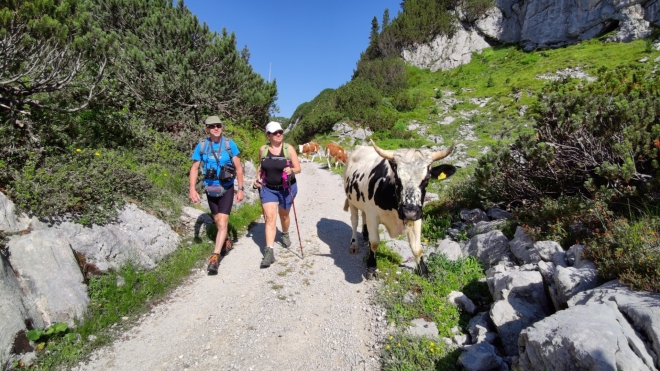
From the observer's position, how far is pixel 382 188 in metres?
4.53

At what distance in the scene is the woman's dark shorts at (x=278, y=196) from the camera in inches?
217

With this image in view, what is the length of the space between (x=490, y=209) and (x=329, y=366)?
439cm

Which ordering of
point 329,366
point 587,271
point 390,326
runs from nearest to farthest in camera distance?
1. point 587,271
2. point 329,366
3. point 390,326

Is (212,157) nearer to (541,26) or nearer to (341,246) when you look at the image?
(341,246)

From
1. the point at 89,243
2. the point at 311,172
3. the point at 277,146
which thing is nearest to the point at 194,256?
the point at 89,243

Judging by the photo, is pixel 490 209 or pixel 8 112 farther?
pixel 490 209

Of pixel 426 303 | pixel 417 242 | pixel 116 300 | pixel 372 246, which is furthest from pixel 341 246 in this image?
pixel 116 300

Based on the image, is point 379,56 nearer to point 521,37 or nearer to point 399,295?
point 521,37

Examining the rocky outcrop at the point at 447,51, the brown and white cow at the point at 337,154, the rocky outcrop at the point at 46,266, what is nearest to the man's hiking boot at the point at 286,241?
the rocky outcrop at the point at 46,266

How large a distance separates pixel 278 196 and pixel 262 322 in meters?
2.26

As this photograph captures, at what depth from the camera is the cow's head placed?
3.60 m

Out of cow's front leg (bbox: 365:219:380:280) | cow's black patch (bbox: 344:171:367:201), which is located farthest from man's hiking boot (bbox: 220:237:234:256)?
cow's front leg (bbox: 365:219:380:280)

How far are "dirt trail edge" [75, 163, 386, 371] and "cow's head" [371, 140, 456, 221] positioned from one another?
1.48m

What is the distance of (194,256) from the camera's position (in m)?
5.47
